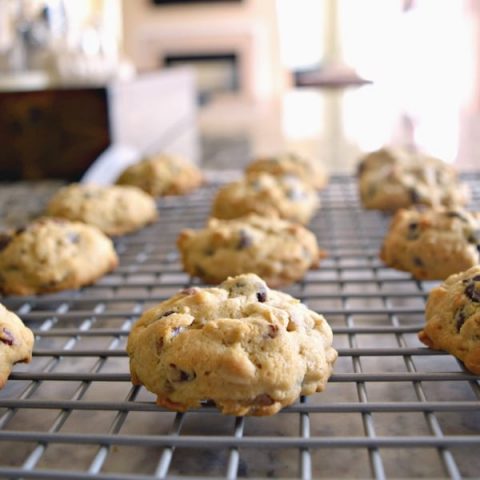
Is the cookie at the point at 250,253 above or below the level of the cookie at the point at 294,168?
below

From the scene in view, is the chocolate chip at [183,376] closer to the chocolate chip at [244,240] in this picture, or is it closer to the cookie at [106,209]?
the chocolate chip at [244,240]

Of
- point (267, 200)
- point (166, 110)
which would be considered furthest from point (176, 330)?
point (166, 110)

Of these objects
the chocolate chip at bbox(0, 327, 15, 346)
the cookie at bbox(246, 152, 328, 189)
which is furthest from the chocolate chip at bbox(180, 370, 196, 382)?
the cookie at bbox(246, 152, 328, 189)

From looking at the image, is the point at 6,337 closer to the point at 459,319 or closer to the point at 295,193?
the point at 459,319

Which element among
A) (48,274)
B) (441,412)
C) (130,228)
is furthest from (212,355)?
(130,228)

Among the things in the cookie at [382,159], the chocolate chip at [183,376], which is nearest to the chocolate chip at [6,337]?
the chocolate chip at [183,376]
